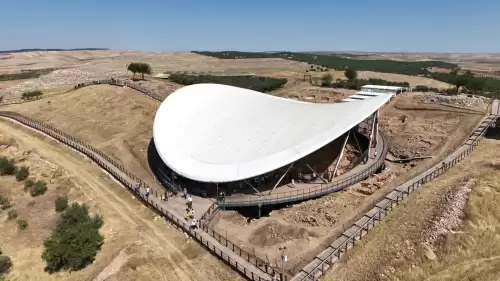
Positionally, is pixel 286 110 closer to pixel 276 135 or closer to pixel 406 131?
pixel 276 135

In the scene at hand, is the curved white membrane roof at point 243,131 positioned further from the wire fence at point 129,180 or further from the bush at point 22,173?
the bush at point 22,173

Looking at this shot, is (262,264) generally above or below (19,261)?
above

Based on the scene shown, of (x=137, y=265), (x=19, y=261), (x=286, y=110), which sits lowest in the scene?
(x=19, y=261)

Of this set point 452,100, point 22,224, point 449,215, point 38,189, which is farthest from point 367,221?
point 452,100

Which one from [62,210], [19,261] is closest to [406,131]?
[62,210]

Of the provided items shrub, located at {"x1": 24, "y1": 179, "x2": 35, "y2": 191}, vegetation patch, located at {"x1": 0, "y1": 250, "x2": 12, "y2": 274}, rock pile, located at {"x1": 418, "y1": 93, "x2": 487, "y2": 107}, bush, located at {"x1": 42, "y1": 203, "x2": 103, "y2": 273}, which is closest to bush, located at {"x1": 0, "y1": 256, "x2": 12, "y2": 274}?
vegetation patch, located at {"x1": 0, "y1": 250, "x2": 12, "y2": 274}

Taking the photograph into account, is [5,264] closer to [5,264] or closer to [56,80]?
[5,264]

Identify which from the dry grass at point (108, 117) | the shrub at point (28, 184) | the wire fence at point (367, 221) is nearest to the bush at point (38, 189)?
the shrub at point (28, 184)
